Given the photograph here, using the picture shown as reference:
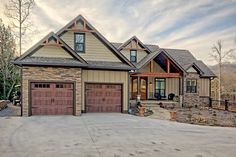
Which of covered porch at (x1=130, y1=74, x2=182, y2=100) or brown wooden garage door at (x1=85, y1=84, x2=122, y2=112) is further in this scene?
covered porch at (x1=130, y1=74, x2=182, y2=100)

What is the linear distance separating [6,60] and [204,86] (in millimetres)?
24707

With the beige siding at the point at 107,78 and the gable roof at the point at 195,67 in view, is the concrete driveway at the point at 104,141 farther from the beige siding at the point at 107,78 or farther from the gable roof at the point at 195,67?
the gable roof at the point at 195,67

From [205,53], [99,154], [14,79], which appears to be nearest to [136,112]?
[99,154]

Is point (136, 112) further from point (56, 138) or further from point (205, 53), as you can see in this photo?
point (205, 53)

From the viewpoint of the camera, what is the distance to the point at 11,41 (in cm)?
3167

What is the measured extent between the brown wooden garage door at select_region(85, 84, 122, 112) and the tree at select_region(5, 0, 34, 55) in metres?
16.3

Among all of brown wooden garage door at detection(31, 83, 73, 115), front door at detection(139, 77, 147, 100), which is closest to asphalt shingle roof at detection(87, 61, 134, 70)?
brown wooden garage door at detection(31, 83, 73, 115)

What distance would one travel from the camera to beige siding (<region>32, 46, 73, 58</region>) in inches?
681

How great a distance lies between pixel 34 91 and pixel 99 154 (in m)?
10.5

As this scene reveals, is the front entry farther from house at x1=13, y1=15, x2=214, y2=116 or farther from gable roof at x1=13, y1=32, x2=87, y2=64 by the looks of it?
gable roof at x1=13, y1=32, x2=87, y2=64

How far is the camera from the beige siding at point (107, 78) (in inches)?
744

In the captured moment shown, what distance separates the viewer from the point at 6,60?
30.8 m

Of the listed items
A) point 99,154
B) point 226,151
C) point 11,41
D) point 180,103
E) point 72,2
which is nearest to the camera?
point 99,154

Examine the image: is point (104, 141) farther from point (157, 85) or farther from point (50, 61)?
point (157, 85)
